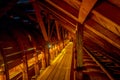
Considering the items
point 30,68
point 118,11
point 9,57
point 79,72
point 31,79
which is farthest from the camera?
point 30,68

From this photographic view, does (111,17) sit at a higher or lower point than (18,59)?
higher

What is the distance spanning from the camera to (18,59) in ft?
19.5

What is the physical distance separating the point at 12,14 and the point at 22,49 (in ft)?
7.53

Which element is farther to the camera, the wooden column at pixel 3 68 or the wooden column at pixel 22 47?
the wooden column at pixel 22 47

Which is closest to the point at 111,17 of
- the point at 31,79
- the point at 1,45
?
the point at 1,45

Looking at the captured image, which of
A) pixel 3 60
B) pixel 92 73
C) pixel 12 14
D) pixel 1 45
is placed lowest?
pixel 92 73

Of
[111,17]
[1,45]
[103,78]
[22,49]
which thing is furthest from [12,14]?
[111,17]

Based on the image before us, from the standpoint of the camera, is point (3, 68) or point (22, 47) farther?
point (22, 47)

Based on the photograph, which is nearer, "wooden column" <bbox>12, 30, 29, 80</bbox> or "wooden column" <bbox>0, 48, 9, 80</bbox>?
"wooden column" <bbox>0, 48, 9, 80</bbox>

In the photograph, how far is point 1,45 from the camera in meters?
4.64

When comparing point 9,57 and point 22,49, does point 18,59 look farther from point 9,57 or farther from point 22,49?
point 9,57

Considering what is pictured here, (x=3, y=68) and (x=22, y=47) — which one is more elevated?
(x=22, y=47)

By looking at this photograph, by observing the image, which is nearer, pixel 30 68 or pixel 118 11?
pixel 118 11

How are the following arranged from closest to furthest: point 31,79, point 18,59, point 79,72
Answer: point 79,72 < point 18,59 < point 31,79
